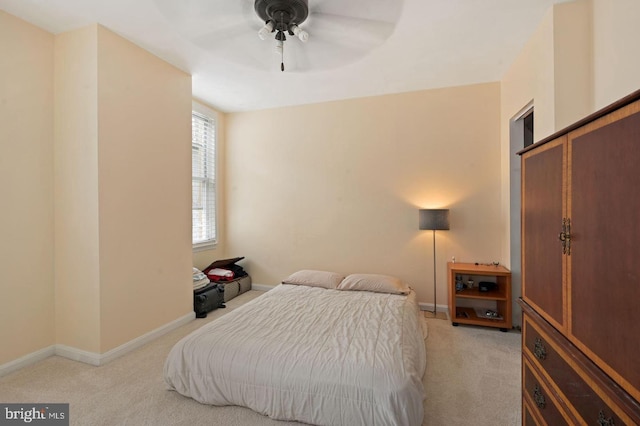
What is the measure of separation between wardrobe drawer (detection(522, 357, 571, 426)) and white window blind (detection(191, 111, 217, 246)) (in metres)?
3.88

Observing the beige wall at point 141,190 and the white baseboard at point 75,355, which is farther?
the beige wall at point 141,190

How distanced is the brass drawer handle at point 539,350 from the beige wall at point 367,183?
232 centimetres

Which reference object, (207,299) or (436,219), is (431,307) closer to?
(436,219)

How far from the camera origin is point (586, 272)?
0.97m

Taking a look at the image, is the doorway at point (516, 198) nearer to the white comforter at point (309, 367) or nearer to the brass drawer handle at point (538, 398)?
the white comforter at point (309, 367)

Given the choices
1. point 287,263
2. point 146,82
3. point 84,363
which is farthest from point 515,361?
point 146,82

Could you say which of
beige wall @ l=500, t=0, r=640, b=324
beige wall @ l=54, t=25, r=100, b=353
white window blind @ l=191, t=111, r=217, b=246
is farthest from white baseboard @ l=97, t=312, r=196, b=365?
beige wall @ l=500, t=0, r=640, b=324

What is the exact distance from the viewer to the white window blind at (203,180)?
4.09 metres

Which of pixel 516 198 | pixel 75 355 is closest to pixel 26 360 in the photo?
pixel 75 355

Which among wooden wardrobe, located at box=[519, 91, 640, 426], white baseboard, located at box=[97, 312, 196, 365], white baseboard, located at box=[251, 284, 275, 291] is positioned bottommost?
white baseboard, located at box=[97, 312, 196, 365]

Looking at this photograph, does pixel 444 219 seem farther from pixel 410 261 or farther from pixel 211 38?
pixel 211 38

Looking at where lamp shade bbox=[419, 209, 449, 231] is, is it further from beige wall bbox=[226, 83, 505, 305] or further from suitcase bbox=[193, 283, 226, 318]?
suitcase bbox=[193, 283, 226, 318]

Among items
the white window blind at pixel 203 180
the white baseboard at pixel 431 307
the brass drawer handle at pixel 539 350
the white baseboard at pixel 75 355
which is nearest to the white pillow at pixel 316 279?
the white baseboard at pixel 431 307

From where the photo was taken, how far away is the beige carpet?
1.77m
